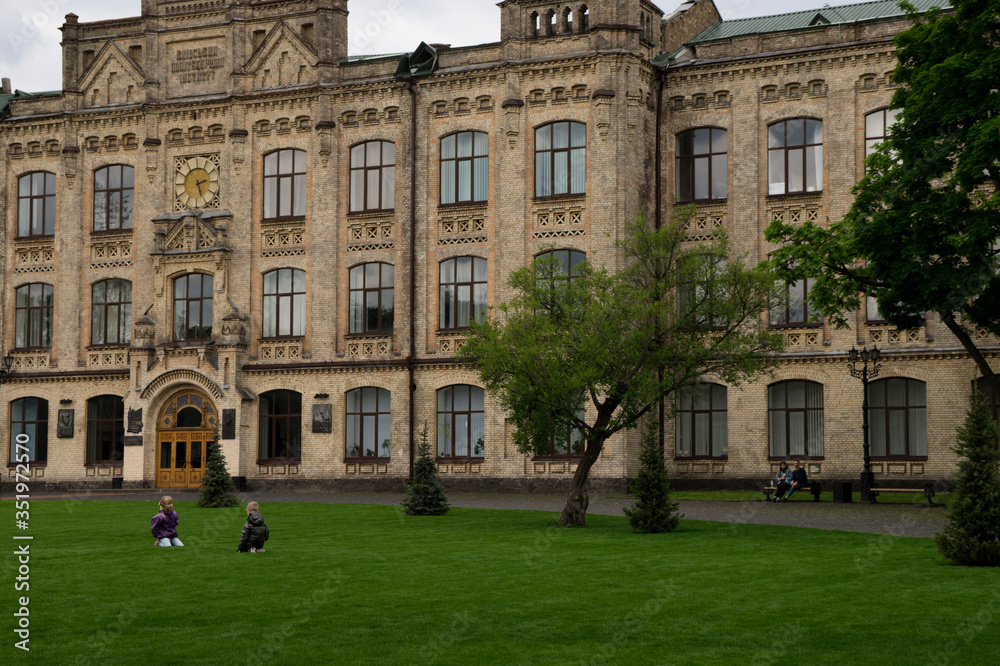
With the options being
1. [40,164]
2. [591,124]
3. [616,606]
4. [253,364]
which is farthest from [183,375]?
[616,606]

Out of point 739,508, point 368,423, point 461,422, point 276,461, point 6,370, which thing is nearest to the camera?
point 739,508

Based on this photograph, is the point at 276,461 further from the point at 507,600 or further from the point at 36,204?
the point at 507,600

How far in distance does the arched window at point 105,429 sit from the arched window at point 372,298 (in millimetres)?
10295

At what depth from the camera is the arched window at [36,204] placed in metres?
49.2

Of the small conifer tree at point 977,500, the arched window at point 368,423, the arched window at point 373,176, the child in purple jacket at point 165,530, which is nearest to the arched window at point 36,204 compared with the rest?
the arched window at point 373,176

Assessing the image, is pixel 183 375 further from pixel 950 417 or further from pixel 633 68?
pixel 950 417

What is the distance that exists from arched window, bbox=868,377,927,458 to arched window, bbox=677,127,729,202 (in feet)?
28.1

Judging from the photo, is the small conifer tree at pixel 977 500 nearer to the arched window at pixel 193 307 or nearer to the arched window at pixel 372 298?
the arched window at pixel 372 298

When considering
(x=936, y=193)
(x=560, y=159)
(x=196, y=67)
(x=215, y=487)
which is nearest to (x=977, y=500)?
(x=936, y=193)

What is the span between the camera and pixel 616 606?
1538 cm

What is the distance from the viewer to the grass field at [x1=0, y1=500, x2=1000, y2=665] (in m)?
12.6

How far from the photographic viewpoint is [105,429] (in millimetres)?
47750

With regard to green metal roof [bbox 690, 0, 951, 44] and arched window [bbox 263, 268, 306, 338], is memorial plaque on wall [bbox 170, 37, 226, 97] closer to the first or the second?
arched window [bbox 263, 268, 306, 338]

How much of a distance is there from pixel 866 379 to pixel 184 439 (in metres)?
24.9
